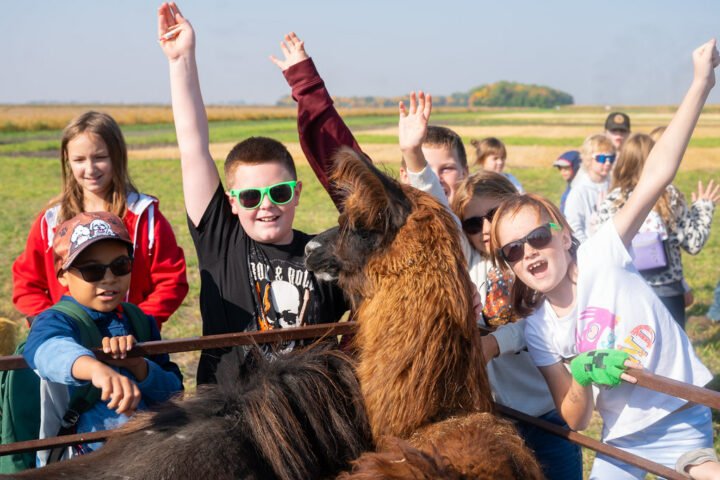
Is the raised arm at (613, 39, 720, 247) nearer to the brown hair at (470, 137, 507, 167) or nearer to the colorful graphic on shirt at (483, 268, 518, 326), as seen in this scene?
the colorful graphic on shirt at (483, 268, 518, 326)

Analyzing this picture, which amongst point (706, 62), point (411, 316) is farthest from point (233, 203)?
point (706, 62)

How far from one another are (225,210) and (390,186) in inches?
40.9

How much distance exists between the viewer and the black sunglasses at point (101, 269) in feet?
10.3

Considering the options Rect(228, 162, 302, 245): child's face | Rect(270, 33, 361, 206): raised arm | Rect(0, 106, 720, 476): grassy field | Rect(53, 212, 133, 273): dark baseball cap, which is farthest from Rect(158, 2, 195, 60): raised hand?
Rect(0, 106, 720, 476): grassy field

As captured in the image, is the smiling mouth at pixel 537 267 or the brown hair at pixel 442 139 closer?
the smiling mouth at pixel 537 267

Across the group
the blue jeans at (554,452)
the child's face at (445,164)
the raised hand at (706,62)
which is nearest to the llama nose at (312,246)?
the blue jeans at (554,452)

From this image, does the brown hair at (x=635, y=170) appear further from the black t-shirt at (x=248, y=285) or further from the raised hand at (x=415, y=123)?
the black t-shirt at (x=248, y=285)

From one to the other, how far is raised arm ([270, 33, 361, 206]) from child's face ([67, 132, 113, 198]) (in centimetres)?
133

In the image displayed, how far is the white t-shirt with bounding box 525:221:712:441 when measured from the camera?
292 cm

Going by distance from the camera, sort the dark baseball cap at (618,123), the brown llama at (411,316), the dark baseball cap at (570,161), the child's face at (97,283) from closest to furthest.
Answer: the brown llama at (411,316)
the child's face at (97,283)
the dark baseball cap at (570,161)
the dark baseball cap at (618,123)

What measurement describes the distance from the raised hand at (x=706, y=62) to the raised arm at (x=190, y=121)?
2.13m

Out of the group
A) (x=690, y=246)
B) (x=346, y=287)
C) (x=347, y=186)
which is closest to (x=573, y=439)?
(x=346, y=287)

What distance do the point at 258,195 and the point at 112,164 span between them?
156 centimetres

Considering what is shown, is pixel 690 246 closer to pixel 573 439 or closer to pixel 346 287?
pixel 573 439
